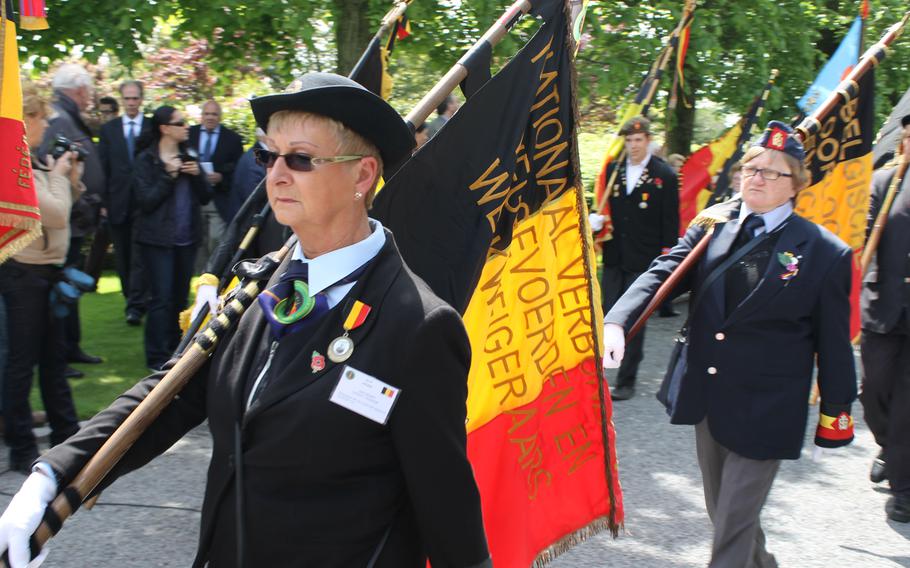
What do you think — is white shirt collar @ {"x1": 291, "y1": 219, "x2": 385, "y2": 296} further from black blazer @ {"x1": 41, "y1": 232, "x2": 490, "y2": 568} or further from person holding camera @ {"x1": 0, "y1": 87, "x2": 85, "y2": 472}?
person holding camera @ {"x1": 0, "y1": 87, "x2": 85, "y2": 472}

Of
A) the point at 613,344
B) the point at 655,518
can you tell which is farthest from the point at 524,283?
the point at 655,518

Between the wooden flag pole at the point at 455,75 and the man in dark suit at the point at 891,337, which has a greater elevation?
the wooden flag pole at the point at 455,75

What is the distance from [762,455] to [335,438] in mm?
2437

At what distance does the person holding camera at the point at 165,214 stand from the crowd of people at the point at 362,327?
2cm

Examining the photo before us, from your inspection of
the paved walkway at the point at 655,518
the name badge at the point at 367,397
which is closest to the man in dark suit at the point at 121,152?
the paved walkway at the point at 655,518

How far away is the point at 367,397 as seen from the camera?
1992mm

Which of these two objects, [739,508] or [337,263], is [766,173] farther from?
[337,263]

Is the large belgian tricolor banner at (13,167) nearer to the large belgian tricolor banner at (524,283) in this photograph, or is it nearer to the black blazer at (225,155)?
the large belgian tricolor banner at (524,283)

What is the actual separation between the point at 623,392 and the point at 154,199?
373 centimetres

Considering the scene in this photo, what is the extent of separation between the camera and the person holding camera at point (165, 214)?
7422 mm

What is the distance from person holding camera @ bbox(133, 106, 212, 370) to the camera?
742 cm

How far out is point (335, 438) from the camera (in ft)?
6.57

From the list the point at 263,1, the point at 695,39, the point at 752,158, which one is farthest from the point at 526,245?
the point at 695,39

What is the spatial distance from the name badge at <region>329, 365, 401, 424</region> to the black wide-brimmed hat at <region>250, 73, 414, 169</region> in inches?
21.4
